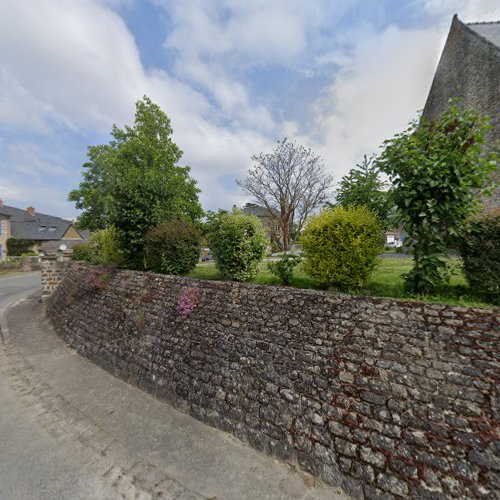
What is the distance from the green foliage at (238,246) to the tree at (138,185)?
3058mm

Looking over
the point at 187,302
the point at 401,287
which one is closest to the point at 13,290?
the point at 187,302

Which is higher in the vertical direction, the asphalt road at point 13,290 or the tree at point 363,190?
the tree at point 363,190

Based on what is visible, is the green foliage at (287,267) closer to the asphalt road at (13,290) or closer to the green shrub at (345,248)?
the green shrub at (345,248)

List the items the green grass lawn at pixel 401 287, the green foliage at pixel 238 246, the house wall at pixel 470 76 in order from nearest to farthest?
the green grass lawn at pixel 401 287 < the green foliage at pixel 238 246 < the house wall at pixel 470 76

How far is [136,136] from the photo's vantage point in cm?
1495

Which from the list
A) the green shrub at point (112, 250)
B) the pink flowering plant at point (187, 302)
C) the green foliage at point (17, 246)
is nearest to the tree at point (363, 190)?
the pink flowering plant at point (187, 302)

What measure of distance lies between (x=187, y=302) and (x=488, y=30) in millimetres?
19526

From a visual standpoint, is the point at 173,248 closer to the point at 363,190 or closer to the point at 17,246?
the point at 363,190

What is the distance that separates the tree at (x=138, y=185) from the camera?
7.07 m

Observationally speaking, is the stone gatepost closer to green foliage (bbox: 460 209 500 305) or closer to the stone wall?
the stone wall

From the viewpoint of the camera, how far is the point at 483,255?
3117 millimetres

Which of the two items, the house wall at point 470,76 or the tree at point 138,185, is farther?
the house wall at point 470,76

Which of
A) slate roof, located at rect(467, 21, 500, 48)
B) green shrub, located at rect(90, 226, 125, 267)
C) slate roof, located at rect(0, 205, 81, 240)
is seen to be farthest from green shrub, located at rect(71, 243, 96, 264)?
slate roof, located at rect(0, 205, 81, 240)

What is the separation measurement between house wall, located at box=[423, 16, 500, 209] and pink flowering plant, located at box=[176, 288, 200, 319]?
11.8m
